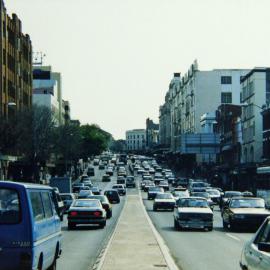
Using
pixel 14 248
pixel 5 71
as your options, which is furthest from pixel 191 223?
pixel 5 71

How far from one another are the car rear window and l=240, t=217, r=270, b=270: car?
381 centimetres

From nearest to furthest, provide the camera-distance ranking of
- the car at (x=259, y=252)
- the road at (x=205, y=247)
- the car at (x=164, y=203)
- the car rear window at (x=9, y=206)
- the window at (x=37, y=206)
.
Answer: the car at (x=259, y=252), the car rear window at (x=9, y=206), the window at (x=37, y=206), the road at (x=205, y=247), the car at (x=164, y=203)

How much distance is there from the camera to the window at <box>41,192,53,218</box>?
1427 cm

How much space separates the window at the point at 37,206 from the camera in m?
12.8

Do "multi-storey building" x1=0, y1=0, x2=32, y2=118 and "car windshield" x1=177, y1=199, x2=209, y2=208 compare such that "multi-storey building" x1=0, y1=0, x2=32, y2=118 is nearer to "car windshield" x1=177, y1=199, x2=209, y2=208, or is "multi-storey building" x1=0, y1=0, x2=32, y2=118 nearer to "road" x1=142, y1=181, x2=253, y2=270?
"car windshield" x1=177, y1=199, x2=209, y2=208

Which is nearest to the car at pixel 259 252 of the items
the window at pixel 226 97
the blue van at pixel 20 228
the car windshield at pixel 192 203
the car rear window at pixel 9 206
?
the blue van at pixel 20 228

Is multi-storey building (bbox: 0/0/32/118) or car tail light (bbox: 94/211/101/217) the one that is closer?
car tail light (bbox: 94/211/101/217)

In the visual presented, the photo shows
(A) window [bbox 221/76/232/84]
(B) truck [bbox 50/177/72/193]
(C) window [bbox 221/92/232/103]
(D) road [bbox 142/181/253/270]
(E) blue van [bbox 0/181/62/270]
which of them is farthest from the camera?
(C) window [bbox 221/92/232/103]

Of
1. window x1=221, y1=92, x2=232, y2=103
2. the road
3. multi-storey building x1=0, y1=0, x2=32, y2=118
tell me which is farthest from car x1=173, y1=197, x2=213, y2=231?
window x1=221, y1=92, x2=232, y2=103

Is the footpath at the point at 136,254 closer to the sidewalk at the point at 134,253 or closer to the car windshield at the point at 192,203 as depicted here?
the sidewalk at the point at 134,253

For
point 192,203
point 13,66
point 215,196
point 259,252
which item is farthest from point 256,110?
point 259,252

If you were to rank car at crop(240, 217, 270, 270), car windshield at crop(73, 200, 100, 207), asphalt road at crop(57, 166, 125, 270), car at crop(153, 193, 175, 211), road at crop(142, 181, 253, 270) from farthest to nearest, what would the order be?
car at crop(153, 193, 175, 211), car windshield at crop(73, 200, 100, 207), asphalt road at crop(57, 166, 125, 270), road at crop(142, 181, 253, 270), car at crop(240, 217, 270, 270)

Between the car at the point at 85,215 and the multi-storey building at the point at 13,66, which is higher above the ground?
the multi-storey building at the point at 13,66

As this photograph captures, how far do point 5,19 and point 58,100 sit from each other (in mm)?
71477
